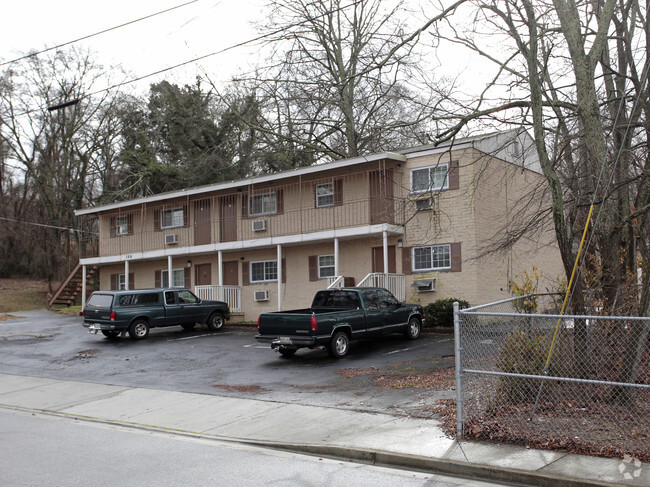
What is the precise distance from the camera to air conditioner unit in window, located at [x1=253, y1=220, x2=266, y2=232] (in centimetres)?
2514

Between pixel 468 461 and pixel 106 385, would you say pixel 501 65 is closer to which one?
pixel 468 461

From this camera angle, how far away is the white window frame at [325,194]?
23922 millimetres

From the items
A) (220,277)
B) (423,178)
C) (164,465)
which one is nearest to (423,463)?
(164,465)

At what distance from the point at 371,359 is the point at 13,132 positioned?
3739cm

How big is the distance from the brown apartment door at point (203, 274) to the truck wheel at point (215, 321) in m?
4.53

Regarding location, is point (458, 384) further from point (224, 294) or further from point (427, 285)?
point (224, 294)

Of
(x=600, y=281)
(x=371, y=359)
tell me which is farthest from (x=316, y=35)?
(x=600, y=281)

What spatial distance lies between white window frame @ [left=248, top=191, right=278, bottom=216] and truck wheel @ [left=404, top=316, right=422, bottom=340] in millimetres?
9223

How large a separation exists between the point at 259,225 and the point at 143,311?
20.2 feet

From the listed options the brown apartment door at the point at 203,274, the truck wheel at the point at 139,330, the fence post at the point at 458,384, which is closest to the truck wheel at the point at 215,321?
the truck wheel at the point at 139,330

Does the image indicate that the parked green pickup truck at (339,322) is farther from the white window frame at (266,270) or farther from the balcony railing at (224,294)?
the balcony railing at (224,294)

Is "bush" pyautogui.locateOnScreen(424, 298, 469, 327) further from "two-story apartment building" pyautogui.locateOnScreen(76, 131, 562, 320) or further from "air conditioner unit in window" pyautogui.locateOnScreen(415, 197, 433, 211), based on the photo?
"air conditioner unit in window" pyautogui.locateOnScreen(415, 197, 433, 211)

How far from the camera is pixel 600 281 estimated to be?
9.72 m

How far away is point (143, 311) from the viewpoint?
21203 mm
